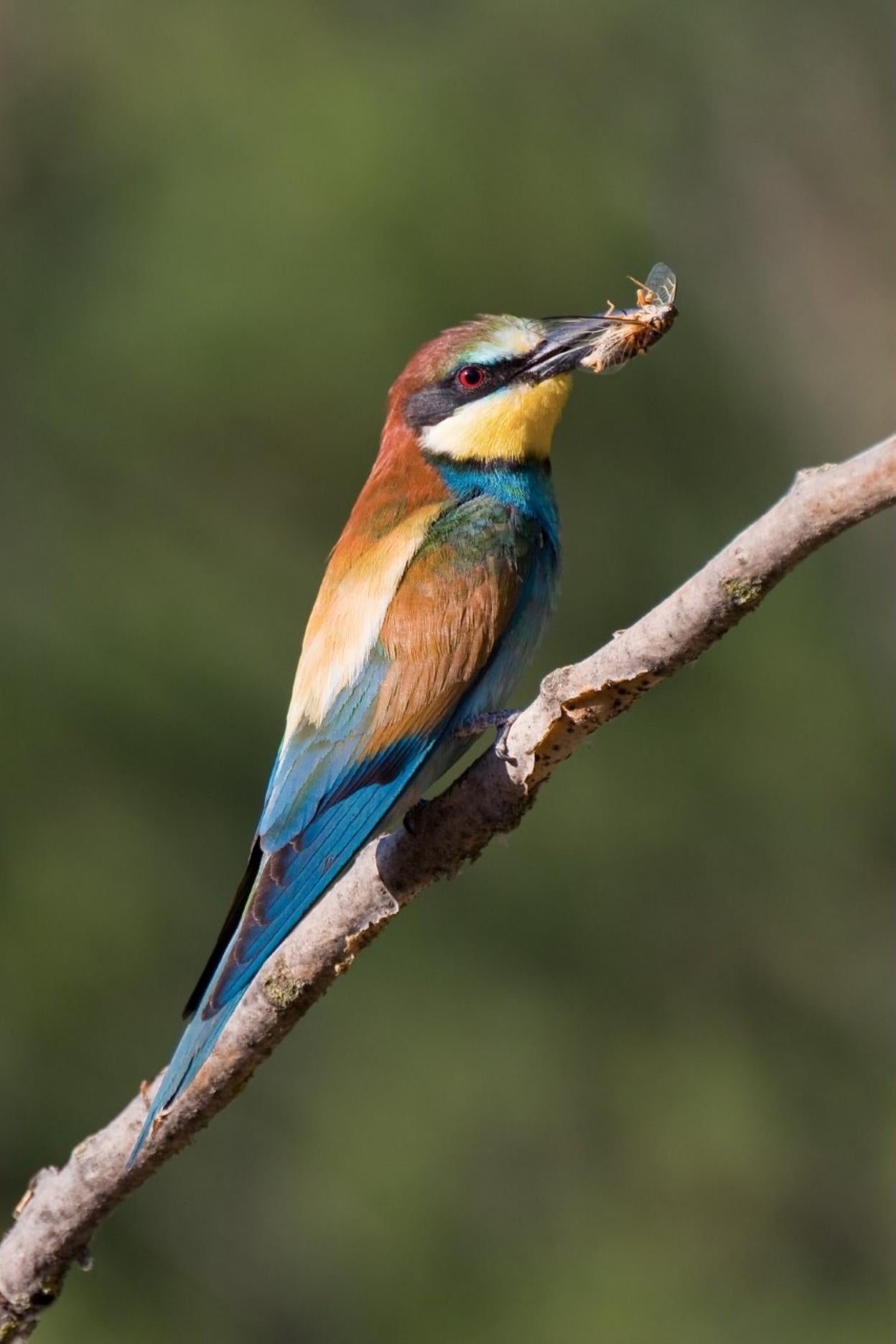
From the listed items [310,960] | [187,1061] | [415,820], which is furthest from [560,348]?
[187,1061]

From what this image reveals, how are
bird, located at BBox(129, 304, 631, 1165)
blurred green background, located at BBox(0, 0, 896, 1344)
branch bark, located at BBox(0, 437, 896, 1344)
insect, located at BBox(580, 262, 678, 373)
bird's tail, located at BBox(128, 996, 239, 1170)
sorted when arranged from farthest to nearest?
blurred green background, located at BBox(0, 0, 896, 1344) < insect, located at BBox(580, 262, 678, 373) < bird, located at BBox(129, 304, 631, 1165) < bird's tail, located at BBox(128, 996, 239, 1170) < branch bark, located at BBox(0, 437, 896, 1344)

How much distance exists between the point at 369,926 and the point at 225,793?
12.2 feet

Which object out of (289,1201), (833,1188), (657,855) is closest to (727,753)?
(657,855)

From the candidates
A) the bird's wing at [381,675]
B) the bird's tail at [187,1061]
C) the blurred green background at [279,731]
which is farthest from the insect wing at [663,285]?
the blurred green background at [279,731]

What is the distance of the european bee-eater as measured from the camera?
2512 mm

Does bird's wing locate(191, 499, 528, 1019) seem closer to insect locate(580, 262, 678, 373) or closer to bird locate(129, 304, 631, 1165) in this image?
bird locate(129, 304, 631, 1165)

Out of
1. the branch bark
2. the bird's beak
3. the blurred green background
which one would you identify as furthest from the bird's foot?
the blurred green background

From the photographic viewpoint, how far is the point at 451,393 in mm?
3014

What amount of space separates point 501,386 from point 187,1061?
1322 mm

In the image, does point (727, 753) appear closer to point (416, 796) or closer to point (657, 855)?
point (657, 855)

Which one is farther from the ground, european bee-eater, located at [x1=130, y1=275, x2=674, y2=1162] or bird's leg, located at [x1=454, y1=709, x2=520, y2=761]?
european bee-eater, located at [x1=130, y1=275, x2=674, y2=1162]

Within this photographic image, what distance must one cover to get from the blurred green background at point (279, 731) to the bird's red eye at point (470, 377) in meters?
2.92

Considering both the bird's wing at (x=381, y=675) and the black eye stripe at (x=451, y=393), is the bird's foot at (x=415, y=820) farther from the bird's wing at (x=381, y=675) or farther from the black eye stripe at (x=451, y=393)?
the black eye stripe at (x=451, y=393)

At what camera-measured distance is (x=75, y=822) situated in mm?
5672
